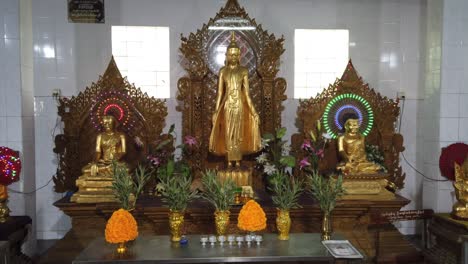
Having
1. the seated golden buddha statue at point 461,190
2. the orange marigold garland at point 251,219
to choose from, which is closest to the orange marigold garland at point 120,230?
the orange marigold garland at point 251,219

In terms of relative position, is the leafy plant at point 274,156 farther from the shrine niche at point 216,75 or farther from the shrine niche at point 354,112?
the shrine niche at point 354,112

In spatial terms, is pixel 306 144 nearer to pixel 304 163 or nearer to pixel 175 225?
pixel 304 163

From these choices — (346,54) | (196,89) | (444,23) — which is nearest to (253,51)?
(196,89)

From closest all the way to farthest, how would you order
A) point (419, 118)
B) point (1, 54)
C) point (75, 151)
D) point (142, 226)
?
point (142, 226), point (1, 54), point (75, 151), point (419, 118)

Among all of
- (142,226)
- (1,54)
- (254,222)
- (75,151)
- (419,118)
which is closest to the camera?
(254,222)

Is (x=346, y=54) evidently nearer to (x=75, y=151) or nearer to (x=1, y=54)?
(x=75, y=151)

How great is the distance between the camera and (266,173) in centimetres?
476

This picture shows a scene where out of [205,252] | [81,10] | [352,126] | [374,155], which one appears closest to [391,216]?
[374,155]

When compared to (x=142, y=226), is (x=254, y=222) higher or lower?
higher

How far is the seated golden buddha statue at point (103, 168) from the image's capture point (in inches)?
165

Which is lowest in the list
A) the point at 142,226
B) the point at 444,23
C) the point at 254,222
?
the point at 142,226

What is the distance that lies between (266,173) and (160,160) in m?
1.24

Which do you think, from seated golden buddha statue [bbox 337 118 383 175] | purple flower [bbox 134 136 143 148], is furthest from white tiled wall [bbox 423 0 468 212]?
purple flower [bbox 134 136 143 148]

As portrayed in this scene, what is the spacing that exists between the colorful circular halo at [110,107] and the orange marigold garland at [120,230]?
232cm
